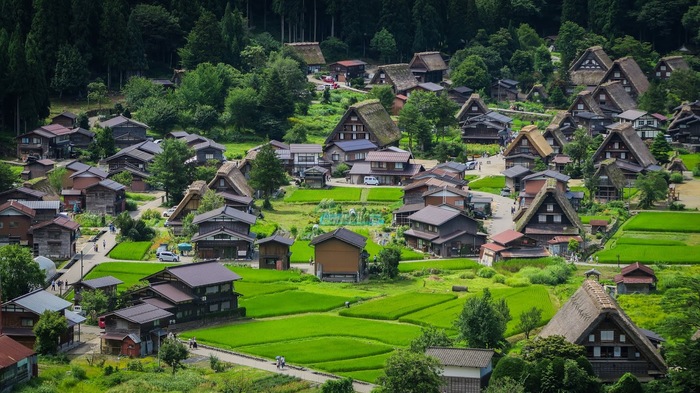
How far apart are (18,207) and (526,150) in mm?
30251

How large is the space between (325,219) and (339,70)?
1263 inches

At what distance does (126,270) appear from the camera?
61.2 metres

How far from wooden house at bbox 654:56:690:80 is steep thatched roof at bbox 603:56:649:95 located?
1.94 m

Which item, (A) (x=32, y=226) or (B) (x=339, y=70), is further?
(B) (x=339, y=70)

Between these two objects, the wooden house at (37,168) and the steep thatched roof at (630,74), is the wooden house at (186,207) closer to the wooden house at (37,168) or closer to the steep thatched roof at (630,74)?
the wooden house at (37,168)

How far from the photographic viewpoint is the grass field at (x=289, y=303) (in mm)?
56000

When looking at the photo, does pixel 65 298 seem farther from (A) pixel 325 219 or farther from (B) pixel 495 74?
(B) pixel 495 74

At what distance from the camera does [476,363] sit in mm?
43750

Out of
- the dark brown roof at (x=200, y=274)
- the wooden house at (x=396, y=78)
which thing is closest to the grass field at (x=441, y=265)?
the dark brown roof at (x=200, y=274)

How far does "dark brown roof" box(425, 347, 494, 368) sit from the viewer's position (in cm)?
4375

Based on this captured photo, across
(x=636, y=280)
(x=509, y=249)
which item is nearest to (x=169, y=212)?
(x=509, y=249)

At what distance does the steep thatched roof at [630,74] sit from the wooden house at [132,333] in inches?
2092

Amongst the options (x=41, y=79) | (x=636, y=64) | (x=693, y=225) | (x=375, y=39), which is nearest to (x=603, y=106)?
A: (x=636, y=64)

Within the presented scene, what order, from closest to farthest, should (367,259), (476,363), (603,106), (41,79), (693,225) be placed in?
(476,363) → (367,259) → (693,225) → (41,79) → (603,106)
